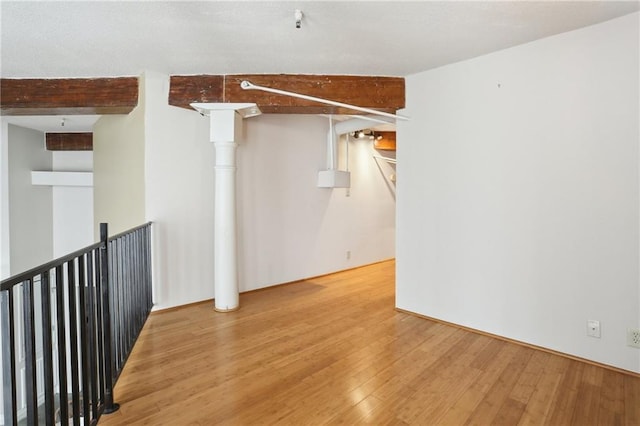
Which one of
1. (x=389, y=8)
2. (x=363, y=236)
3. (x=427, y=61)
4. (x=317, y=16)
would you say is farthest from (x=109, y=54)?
(x=363, y=236)

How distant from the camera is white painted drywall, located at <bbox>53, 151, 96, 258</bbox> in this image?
5.21 m

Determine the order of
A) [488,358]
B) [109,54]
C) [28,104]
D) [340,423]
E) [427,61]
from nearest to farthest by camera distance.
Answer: [340,423], [488,358], [109,54], [427,61], [28,104]

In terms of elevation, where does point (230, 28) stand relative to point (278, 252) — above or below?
above

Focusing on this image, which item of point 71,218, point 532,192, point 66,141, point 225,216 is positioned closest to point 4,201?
point 71,218

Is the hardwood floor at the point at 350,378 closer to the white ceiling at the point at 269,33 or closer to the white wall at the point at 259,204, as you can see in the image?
the white wall at the point at 259,204

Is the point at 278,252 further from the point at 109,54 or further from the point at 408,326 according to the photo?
the point at 109,54

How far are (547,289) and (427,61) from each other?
6.57 feet

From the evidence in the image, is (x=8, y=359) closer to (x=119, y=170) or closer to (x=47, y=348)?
(x=47, y=348)

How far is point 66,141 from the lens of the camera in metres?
5.26

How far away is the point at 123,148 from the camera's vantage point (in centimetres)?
371

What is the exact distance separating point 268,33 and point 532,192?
2.21 metres

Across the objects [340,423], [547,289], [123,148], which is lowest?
[340,423]

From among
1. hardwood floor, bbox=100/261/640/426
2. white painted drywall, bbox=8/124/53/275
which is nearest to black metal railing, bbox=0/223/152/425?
hardwood floor, bbox=100/261/640/426

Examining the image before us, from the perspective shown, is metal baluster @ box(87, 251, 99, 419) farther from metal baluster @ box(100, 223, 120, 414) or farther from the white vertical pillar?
the white vertical pillar
